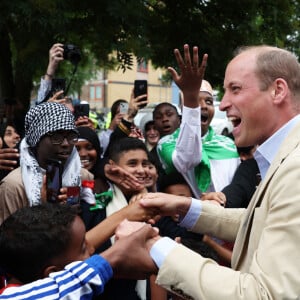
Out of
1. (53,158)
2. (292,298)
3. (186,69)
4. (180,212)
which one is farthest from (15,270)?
(186,69)

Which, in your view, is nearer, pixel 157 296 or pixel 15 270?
pixel 15 270

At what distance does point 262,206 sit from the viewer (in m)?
1.70

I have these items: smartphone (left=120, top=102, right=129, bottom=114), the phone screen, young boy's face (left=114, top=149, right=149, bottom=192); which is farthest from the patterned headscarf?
smartphone (left=120, top=102, right=129, bottom=114)

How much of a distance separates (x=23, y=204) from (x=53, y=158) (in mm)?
369

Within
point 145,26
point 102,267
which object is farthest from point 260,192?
point 145,26

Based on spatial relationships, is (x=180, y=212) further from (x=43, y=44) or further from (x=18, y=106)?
(x=18, y=106)

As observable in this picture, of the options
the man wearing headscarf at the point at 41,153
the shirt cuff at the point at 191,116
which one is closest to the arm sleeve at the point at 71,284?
the man wearing headscarf at the point at 41,153

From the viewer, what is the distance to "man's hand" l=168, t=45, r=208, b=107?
323 cm

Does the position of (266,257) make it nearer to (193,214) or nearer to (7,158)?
(193,214)

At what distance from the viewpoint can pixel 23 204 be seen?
9.85 feet

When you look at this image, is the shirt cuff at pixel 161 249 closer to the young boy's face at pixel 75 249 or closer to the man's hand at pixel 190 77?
the young boy's face at pixel 75 249

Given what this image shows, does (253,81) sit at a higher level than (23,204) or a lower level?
higher

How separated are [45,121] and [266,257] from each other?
210cm

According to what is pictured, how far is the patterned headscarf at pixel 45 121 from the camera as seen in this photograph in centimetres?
326
